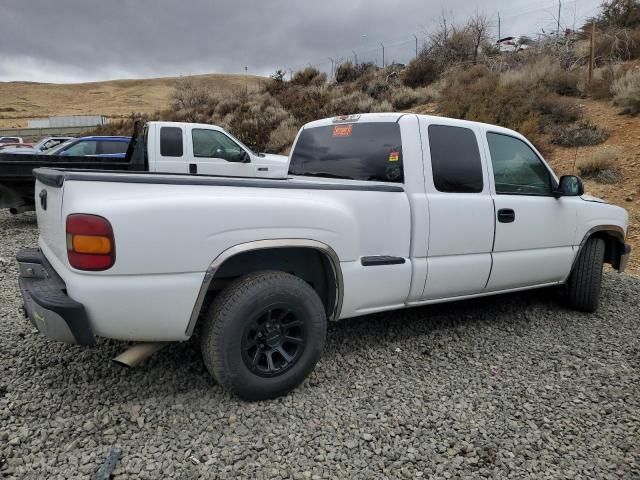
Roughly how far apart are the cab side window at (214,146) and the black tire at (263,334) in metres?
6.98

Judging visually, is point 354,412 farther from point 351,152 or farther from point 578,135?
point 578,135

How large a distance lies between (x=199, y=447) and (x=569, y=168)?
1059 cm

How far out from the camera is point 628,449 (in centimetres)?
264

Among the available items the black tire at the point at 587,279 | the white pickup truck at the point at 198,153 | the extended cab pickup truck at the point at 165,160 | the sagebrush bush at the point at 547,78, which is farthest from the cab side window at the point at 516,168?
the sagebrush bush at the point at 547,78

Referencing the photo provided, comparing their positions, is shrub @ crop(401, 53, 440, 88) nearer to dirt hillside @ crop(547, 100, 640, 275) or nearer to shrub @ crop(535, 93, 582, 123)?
shrub @ crop(535, 93, 582, 123)

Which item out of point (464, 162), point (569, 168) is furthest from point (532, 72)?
point (464, 162)

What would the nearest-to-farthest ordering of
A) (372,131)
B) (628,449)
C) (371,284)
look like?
(628,449)
(371,284)
(372,131)

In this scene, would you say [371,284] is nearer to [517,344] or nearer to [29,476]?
[517,344]

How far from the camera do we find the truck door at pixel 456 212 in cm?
357

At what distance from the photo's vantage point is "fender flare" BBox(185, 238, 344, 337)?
2611 mm

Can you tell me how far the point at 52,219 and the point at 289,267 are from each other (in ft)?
4.66

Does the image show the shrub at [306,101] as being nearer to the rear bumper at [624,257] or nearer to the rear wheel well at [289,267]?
the rear bumper at [624,257]

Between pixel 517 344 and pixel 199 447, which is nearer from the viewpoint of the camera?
pixel 199 447

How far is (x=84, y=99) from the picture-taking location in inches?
3575
